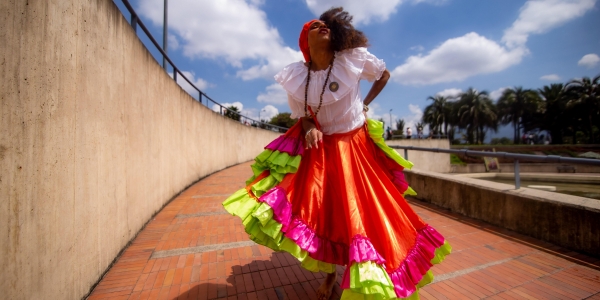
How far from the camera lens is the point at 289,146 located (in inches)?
70.9

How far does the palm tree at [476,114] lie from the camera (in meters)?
49.7

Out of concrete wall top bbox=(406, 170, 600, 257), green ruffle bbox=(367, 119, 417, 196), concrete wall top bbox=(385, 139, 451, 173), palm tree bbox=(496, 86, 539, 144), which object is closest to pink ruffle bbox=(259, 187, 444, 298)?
green ruffle bbox=(367, 119, 417, 196)

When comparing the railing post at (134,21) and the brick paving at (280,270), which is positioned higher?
the railing post at (134,21)

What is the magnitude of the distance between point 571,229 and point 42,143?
433 centimetres

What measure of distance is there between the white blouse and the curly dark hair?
1.9 inches

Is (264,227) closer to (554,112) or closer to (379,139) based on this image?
(379,139)

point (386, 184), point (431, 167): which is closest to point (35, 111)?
point (386, 184)

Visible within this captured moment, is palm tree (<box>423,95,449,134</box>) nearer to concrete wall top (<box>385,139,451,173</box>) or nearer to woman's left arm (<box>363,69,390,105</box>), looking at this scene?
concrete wall top (<box>385,139,451,173</box>)

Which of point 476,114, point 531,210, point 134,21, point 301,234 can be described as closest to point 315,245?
point 301,234

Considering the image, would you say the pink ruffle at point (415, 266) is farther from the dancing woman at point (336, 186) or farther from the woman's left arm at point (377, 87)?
the woman's left arm at point (377, 87)

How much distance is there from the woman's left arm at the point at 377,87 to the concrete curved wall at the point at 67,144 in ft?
6.40

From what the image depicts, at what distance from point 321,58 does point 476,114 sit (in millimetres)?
58495

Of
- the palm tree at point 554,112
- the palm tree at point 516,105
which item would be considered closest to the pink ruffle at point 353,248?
the palm tree at point 554,112

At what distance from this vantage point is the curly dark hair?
5.49 feet
